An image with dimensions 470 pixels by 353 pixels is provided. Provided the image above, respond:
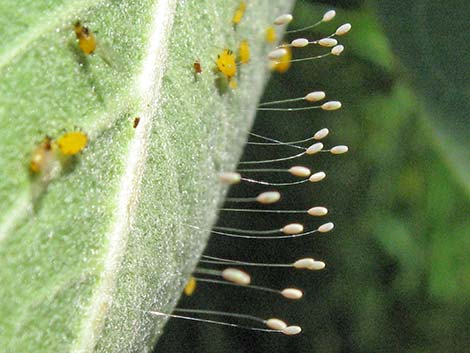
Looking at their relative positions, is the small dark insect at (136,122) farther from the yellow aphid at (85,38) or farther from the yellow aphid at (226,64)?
the yellow aphid at (226,64)

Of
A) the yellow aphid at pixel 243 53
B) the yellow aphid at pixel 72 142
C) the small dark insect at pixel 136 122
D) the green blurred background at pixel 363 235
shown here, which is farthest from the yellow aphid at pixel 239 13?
the green blurred background at pixel 363 235

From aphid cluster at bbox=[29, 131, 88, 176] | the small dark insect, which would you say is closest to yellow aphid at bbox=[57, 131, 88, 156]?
aphid cluster at bbox=[29, 131, 88, 176]

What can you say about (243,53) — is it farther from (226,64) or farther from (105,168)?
(105,168)

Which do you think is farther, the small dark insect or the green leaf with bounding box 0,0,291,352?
the small dark insect

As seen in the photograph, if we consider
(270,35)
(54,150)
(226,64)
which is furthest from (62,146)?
(270,35)

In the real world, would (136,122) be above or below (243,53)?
below

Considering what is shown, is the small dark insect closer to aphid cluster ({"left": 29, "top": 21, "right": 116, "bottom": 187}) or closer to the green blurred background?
aphid cluster ({"left": 29, "top": 21, "right": 116, "bottom": 187})

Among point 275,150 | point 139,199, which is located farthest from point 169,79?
point 275,150
